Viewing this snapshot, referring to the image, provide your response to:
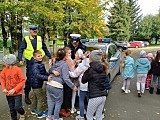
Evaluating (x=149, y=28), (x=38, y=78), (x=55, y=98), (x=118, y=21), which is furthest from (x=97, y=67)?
(x=149, y=28)

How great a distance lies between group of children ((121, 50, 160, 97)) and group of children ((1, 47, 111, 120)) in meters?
2.70

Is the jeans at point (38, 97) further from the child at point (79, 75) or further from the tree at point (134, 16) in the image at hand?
the tree at point (134, 16)

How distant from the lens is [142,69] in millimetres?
7668

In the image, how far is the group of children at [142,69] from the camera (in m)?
7.68

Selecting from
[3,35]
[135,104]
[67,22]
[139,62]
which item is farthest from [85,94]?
[67,22]

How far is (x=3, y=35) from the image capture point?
51.9 ft

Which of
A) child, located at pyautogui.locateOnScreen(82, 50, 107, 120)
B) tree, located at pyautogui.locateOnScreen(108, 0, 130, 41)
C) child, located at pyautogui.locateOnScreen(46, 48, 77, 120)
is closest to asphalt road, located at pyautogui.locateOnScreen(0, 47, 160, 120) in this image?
child, located at pyautogui.locateOnScreen(46, 48, 77, 120)

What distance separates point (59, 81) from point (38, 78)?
0.48 metres

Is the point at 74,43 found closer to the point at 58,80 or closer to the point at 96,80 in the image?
the point at 58,80

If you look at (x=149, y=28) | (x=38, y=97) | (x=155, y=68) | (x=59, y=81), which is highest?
(x=149, y=28)

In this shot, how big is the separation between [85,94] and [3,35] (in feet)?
39.0

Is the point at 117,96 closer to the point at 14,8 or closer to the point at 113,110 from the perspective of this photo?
the point at 113,110

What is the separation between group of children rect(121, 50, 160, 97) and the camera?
25.2 feet

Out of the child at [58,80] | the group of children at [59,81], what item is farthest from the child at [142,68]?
the child at [58,80]
